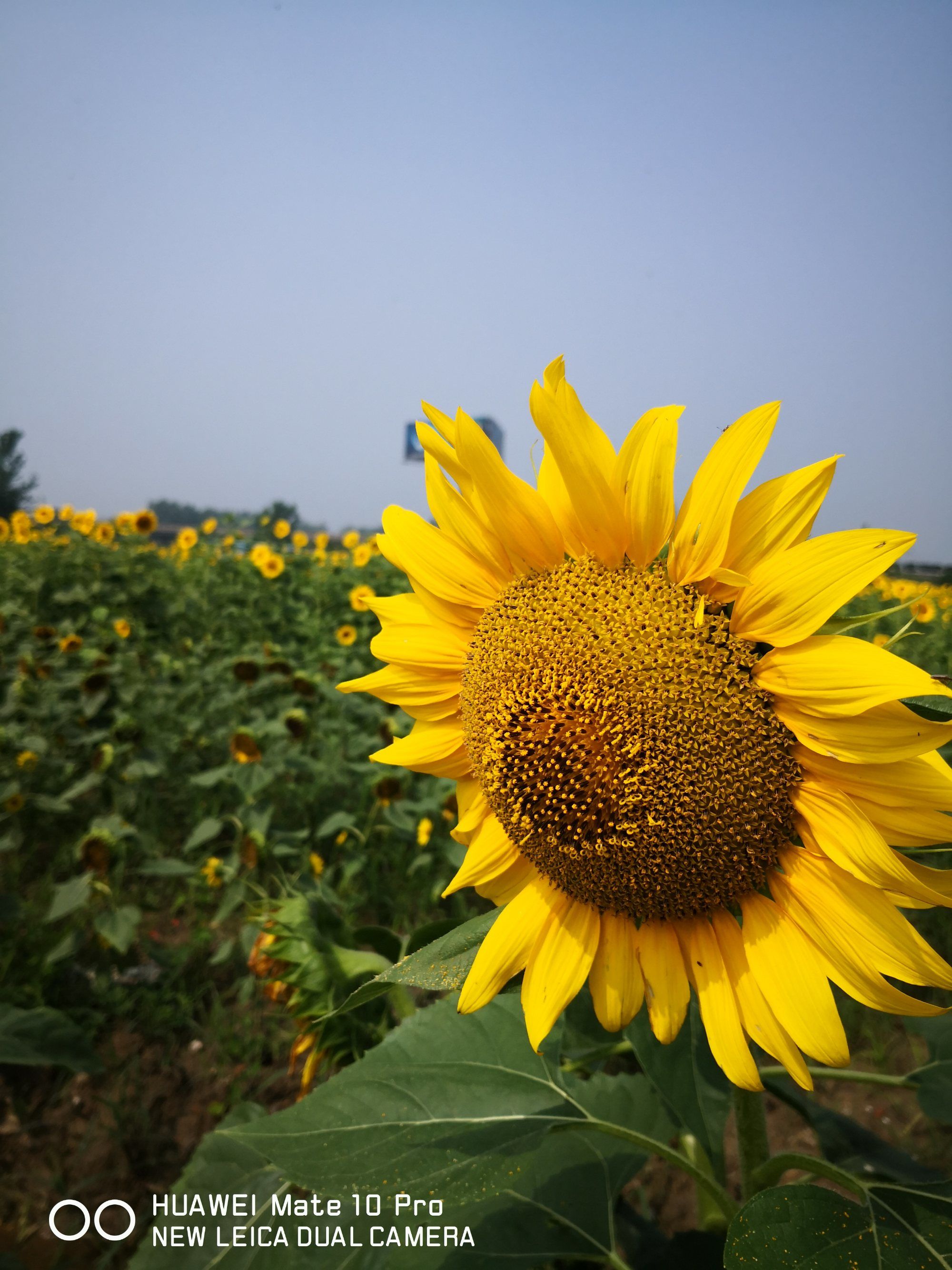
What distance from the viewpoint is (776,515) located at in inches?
32.1

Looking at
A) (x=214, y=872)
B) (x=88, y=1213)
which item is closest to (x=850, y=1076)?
(x=88, y=1213)

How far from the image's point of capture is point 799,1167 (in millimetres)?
936

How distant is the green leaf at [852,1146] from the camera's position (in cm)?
132

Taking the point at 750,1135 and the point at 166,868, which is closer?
the point at 750,1135

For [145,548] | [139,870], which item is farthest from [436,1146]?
[145,548]

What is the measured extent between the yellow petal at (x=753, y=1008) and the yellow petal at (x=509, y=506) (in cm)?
50

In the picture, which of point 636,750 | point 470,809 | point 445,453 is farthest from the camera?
point 470,809

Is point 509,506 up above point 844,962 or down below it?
above

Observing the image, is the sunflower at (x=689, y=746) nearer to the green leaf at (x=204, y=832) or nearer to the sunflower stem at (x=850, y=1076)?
the sunflower stem at (x=850, y=1076)

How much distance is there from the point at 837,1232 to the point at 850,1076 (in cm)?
38

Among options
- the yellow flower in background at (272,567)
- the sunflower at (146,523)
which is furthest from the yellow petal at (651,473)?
the sunflower at (146,523)

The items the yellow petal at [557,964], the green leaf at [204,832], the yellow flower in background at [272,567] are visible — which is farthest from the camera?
Result: the yellow flower in background at [272,567]

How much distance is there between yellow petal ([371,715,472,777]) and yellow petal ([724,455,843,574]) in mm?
466

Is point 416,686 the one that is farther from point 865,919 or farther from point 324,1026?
point 324,1026
